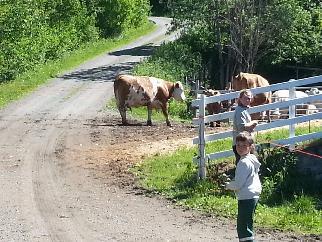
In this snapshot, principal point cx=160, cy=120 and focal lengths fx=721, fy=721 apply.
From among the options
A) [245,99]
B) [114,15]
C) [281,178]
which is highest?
[114,15]

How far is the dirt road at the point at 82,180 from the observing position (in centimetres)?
1066

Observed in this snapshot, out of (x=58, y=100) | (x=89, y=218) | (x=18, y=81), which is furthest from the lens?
(x=18, y=81)

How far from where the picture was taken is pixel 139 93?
22406mm

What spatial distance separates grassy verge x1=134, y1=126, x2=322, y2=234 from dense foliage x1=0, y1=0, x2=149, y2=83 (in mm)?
19154

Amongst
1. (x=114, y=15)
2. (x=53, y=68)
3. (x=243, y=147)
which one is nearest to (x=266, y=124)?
(x=243, y=147)

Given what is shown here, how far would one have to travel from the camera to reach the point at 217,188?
1287 centimetres

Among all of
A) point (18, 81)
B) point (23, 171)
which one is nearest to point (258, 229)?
point (23, 171)

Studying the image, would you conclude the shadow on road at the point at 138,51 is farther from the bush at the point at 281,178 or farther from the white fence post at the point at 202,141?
the bush at the point at 281,178

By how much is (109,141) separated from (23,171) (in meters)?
3.84

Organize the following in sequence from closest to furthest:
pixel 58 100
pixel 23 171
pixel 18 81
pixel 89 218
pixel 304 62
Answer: pixel 89 218 → pixel 23 171 → pixel 58 100 → pixel 18 81 → pixel 304 62

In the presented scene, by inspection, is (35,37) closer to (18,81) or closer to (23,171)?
(18,81)

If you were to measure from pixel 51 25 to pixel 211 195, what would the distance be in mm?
32102

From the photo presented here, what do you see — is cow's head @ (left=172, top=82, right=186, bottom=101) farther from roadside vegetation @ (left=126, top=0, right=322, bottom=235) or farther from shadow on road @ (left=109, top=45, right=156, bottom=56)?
shadow on road @ (left=109, top=45, right=156, bottom=56)

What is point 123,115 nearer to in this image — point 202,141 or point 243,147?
point 202,141
